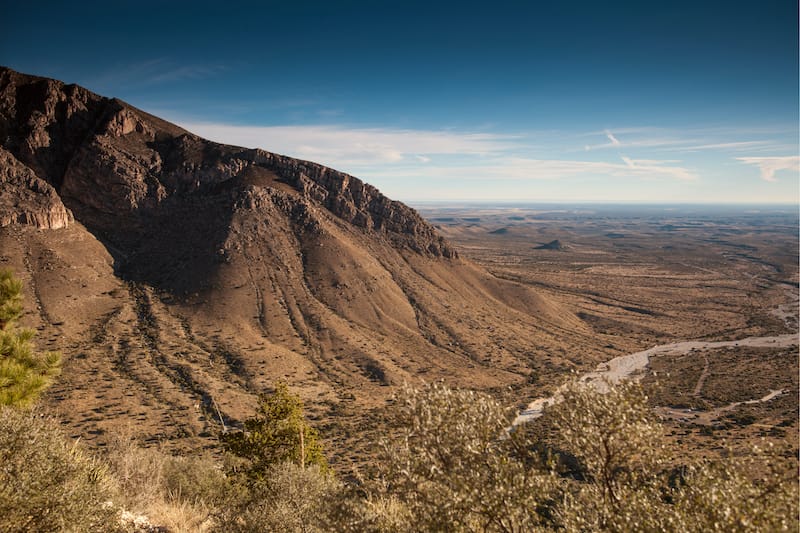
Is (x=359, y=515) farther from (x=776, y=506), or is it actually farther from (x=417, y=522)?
(x=776, y=506)

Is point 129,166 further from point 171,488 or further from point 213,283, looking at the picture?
point 171,488

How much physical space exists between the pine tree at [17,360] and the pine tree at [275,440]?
11768 millimetres

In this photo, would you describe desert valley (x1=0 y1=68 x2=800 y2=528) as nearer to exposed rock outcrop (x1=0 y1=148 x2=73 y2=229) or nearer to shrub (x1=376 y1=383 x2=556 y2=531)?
exposed rock outcrop (x1=0 y1=148 x2=73 y2=229)

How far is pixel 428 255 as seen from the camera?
114m

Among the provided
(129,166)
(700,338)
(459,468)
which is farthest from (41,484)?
(700,338)

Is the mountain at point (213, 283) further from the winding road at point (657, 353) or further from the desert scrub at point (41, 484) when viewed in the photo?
the desert scrub at point (41, 484)

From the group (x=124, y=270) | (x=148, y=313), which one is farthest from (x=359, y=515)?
(x=124, y=270)

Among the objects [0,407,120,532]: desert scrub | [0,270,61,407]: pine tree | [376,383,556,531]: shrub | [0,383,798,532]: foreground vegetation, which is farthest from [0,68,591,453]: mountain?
[376,383,556,531]: shrub

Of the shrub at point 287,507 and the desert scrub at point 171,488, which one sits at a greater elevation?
the shrub at point 287,507

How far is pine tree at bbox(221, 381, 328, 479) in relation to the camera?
1011 inches

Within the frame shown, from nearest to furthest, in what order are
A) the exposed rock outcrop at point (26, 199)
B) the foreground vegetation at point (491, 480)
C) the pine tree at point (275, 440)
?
1. the foreground vegetation at point (491, 480)
2. the pine tree at point (275, 440)
3. the exposed rock outcrop at point (26, 199)

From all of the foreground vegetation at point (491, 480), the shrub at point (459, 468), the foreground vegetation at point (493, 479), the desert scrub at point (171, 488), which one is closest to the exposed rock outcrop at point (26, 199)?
the desert scrub at point (171, 488)

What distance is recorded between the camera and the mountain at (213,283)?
59.1 metres

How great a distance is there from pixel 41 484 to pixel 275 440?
15566mm
